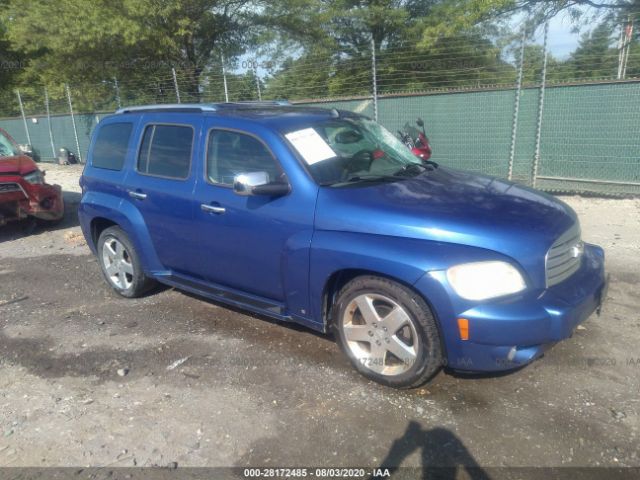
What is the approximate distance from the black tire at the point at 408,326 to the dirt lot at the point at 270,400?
127 mm

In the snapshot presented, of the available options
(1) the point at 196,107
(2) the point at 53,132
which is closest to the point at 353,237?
(1) the point at 196,107

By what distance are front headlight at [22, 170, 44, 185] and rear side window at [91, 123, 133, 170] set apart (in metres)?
3.21

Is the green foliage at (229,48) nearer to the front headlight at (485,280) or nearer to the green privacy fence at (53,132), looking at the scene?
the green privacy fence at (53,132)

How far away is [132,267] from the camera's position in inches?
196

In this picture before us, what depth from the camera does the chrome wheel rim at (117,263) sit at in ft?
16.6

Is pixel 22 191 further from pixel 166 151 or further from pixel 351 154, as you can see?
pixel 351 154

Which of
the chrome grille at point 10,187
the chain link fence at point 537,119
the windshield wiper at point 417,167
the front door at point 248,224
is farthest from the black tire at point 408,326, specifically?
the chain link fence at point 537,119

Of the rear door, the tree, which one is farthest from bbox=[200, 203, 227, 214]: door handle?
the tree

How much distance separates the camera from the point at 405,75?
46.0 ft

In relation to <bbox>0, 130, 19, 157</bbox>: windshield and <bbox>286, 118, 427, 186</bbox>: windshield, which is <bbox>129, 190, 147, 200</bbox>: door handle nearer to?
<bbox>286, 118, 427, 186</bbox>: windshield

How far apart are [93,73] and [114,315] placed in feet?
48.6

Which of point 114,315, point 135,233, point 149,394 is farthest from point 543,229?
point 114,315

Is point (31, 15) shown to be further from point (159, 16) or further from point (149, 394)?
point (149, 394)

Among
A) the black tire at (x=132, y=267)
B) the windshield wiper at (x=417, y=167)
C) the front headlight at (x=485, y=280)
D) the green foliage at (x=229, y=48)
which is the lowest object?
the black tire at (x=132, y=267)
